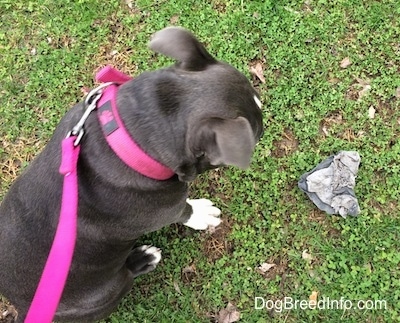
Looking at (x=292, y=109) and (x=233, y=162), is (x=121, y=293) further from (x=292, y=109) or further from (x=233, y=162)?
(x=292, y=109)

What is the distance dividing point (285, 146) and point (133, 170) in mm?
2401

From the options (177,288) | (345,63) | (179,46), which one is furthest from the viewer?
(345,63)

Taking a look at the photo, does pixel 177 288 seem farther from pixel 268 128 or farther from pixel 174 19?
pixel 174 19

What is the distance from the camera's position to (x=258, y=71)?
5.80 m

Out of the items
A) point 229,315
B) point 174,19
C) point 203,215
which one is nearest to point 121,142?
point 203,215

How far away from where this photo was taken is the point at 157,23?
235 inches

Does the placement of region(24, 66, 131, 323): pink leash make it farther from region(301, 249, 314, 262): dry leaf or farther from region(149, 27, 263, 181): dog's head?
region(301, 249, 314, 262): dry leaf

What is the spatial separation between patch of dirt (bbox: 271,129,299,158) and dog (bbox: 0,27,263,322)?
5.52 feet

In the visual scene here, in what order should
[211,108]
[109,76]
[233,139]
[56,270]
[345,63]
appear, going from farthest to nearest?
1. [345,63]
2. [109,76]
3. [211,108]
4. [233,139]
5. [56,270]

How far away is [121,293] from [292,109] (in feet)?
8.53

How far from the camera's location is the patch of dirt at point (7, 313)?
5383 millimetres

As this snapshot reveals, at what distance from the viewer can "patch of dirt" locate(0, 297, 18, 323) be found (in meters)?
5.38

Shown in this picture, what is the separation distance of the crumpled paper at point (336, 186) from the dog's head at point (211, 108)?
1.77 metres

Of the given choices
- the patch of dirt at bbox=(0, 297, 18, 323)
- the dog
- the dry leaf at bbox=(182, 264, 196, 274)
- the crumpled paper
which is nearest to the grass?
the dry leaf at bbox=(182, 264, 196, 274)
